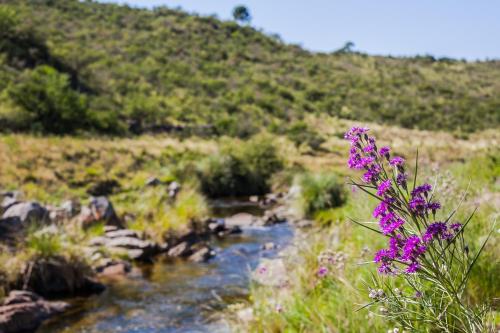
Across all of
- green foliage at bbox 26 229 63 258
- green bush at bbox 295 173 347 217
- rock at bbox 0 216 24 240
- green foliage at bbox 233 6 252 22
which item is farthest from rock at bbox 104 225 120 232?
green foliage at bbox 233 6 252 22

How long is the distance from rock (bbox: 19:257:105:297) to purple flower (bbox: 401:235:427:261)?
30.1ft

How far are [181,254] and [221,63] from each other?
62784mm

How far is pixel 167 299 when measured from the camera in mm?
9930

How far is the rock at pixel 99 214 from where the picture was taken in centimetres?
1434

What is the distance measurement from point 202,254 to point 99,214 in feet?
11.2

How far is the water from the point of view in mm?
8352

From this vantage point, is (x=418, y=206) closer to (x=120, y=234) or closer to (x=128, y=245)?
(x=128, y=245)

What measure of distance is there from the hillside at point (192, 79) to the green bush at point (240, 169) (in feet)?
44.6

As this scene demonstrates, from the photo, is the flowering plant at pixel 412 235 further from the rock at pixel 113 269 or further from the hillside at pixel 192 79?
the hillside at pixel 192 79

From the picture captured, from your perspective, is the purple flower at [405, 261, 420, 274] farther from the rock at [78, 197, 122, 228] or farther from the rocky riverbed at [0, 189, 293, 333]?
the rock at [78, 197, 122, 228]

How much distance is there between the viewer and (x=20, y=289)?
31.4ft

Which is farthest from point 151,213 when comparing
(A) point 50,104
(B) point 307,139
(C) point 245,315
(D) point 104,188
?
(B) point 307,139

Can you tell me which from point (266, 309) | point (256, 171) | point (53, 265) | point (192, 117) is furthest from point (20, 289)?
point (192, 117)

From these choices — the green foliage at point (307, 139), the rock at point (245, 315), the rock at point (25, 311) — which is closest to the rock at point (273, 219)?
the rock at point (25, 311)
